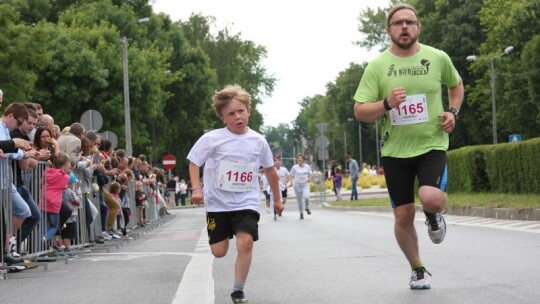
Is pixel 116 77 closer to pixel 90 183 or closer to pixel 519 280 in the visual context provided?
pixel 90 183

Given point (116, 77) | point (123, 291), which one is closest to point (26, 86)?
point (116, 77)

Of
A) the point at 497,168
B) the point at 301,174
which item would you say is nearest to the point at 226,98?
the point at 497,168

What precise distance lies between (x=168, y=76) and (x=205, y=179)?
205 feet

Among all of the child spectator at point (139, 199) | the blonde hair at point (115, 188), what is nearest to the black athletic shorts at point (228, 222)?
the blonde hair at point (115, 188)

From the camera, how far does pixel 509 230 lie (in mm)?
17062

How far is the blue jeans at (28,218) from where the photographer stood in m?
12.9

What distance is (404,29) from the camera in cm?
862

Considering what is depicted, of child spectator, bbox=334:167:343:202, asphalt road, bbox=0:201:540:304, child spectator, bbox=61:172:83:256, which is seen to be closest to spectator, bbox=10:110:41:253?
asphalt road, bbox=0:201:540:304

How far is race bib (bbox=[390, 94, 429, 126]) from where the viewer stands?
853 centimetres

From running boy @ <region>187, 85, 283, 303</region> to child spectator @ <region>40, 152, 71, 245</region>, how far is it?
5.98 meters

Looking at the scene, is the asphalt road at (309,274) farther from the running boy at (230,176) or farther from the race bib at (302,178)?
the race bib at (302,178)

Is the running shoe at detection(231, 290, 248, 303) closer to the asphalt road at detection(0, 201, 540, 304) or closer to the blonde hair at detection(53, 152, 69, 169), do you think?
the asphalt road at detection(0, 201, 540, 304)

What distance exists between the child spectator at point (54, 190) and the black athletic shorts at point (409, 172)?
6528mm

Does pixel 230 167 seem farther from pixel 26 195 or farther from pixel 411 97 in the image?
pixel 26 195
